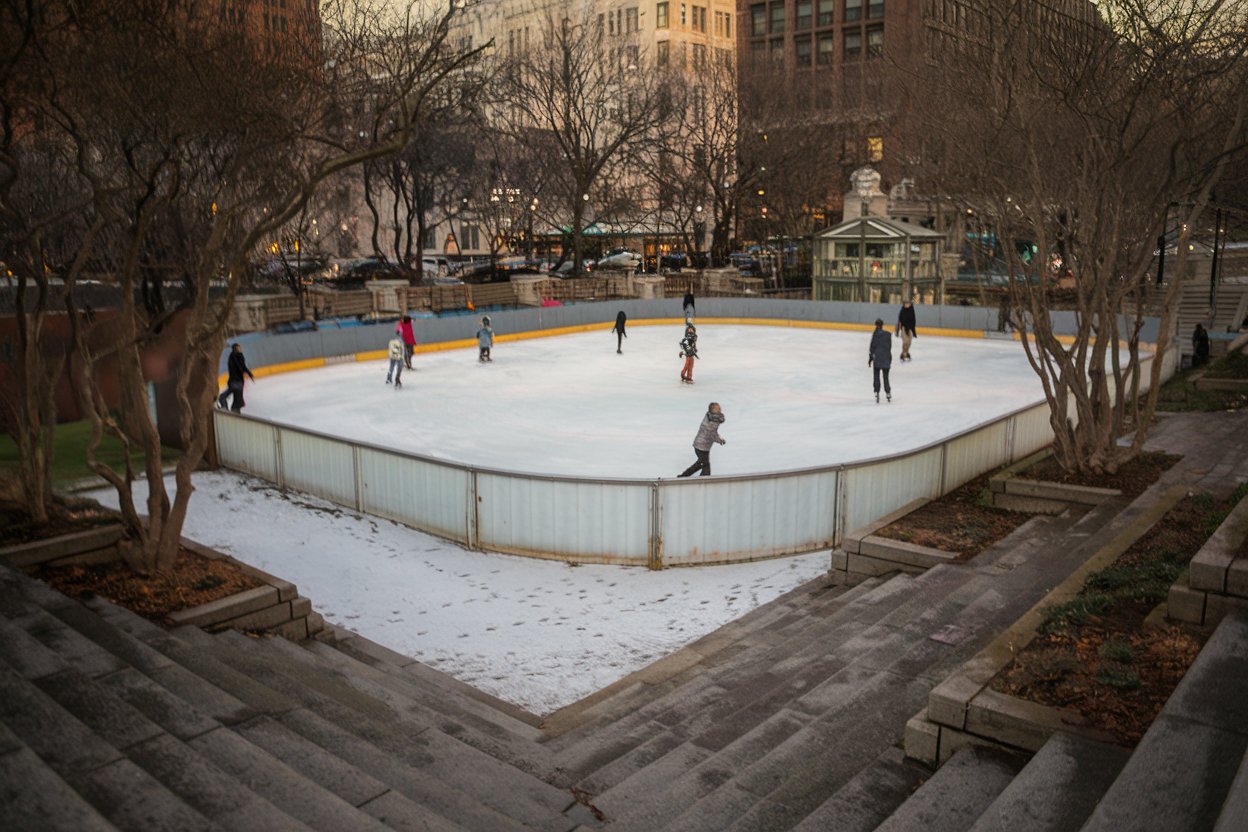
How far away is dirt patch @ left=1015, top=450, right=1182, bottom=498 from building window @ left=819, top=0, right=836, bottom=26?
75.6 m

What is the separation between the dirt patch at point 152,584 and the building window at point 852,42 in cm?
7872


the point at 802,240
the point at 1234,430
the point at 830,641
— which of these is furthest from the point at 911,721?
the point at 802,240

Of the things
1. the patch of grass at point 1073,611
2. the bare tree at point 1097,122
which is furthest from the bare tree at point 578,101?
the patch of grass at point 1073,611

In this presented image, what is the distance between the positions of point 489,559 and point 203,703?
18.0 feet

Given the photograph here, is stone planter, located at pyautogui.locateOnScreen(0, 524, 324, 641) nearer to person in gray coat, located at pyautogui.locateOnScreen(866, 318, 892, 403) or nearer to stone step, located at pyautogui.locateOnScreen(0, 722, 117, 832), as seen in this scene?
stone step, located at pyautogui.locateOnScreen(0, 722, 117, 832)

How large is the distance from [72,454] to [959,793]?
14633mm

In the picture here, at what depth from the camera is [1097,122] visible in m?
11.4

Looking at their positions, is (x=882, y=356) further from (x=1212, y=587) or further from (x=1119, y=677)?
(x=1119, y=677)

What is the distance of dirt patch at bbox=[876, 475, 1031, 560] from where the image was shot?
10148 mm

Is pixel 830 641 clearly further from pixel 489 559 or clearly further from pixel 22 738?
pixel 22 738

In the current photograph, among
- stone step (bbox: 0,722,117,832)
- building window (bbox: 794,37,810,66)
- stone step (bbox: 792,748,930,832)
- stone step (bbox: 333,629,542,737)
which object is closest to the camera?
stone step (bbox: 0,722,117,832)

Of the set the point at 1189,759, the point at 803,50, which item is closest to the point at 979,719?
the point at 1189,759

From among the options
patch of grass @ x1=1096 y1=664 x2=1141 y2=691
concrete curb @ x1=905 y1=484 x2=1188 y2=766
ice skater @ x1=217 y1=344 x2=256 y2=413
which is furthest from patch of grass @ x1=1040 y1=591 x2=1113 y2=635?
ice skater @ x1=217 y1=344 x2=256 y2=413

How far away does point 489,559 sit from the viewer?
36.3 ft
